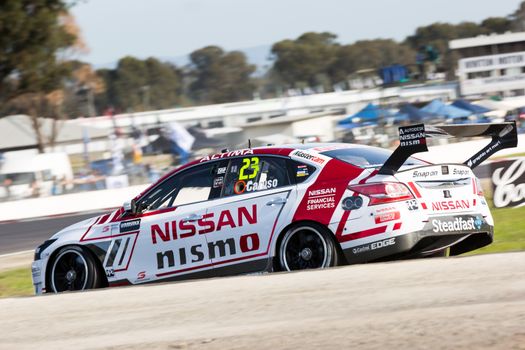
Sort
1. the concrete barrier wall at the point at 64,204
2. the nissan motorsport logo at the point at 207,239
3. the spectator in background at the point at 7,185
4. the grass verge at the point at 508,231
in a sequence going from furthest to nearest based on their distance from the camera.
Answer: the spectator in background at the point at 7,185
the concrete barrier wall at the point at 64,204
the grass verge at the point at 508,231
the nissan motorsport logo at the point at 207,239

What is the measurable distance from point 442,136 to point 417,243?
3.29ft

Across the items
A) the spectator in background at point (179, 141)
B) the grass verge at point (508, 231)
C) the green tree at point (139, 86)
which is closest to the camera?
the grass verge at point (508, 231)

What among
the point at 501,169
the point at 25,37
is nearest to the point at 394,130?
the point at 25,37

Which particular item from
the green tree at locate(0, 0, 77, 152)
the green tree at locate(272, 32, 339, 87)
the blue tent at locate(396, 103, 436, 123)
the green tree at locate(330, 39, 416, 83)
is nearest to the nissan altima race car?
the green tree at locate(0, 0, 77, 152)

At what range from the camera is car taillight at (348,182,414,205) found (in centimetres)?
768

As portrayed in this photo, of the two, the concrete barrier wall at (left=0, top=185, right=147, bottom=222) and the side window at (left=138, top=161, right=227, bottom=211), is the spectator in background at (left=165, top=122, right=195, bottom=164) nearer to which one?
the concrete barrier wall at (left=0, top=185, right=147, bottom=222)

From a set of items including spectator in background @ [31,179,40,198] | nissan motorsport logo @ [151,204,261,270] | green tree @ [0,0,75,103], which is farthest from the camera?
green tree @ [0,0,75,103]

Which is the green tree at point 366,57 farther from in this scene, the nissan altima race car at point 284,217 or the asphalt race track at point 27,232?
the nissan altima race car at point 284,217

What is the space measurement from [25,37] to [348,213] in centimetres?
2965

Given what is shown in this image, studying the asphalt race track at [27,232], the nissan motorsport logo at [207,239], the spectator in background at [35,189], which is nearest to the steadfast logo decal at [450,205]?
the nissan motorsport logo at [207,239]

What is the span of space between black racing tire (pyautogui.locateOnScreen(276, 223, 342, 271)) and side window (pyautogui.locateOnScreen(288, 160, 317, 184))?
0.44 metres

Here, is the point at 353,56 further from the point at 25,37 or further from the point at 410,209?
the point at 410,209

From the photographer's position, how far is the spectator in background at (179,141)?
35000mm

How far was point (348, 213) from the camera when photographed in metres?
7.76
